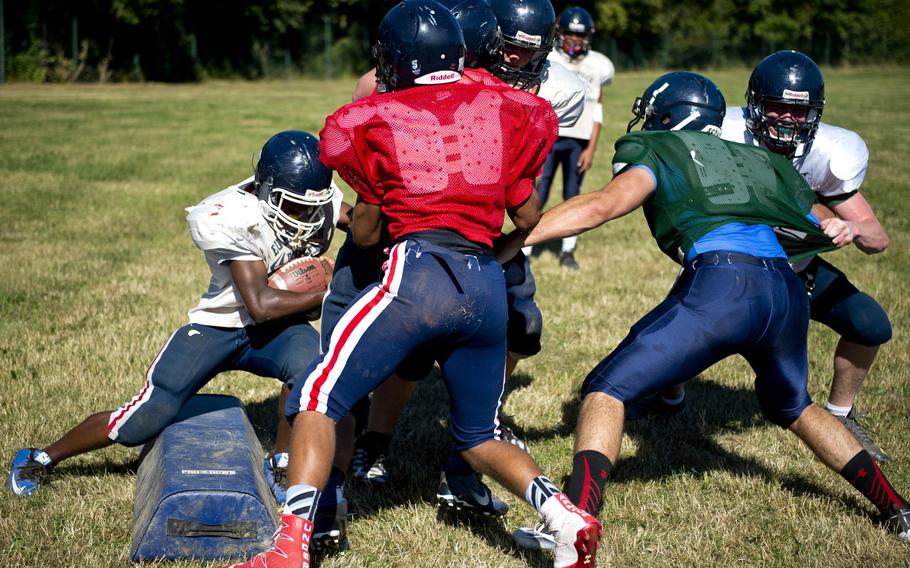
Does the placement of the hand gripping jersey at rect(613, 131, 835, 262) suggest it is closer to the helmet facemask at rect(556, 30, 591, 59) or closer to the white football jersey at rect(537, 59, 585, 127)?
the white football jersey at rect(537, 59, 585, 127)

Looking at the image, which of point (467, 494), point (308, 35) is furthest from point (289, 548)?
point (308, 35)

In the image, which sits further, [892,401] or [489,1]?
[892,401]

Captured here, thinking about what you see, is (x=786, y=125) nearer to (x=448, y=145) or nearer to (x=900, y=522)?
(x=900, y=522)

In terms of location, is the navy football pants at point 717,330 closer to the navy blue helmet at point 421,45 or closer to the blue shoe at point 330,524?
the blue shoe at point 330,524

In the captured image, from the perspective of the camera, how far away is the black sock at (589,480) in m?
3.44

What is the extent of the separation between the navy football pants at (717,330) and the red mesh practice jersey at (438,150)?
75 centimetres

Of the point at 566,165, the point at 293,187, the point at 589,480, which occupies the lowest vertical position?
the point at 566,165

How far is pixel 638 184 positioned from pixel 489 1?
1.35 metres

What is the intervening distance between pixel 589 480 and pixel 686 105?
1.67 metres

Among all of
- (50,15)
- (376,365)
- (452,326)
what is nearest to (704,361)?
(452,326)

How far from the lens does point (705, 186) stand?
3.73m

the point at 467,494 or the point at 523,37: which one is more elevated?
the point at 523,37

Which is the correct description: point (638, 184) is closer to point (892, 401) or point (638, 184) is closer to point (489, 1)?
point (489, 1)

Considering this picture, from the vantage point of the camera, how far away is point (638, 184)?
3.70m
